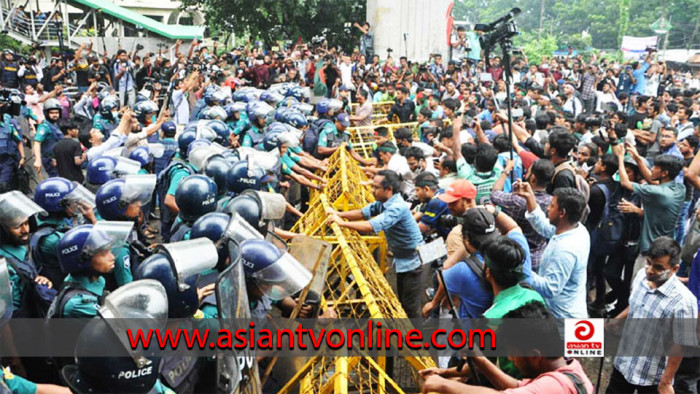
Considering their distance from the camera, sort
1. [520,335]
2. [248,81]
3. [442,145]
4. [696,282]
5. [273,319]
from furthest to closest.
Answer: [248,81]
[442,145]
[696,282]
[273,319]
[520,335]

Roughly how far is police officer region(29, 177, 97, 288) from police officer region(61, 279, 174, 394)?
6.76ft

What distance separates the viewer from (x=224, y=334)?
7.87 feet

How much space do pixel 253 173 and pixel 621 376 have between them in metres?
3.38

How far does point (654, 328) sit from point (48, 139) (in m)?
8.54

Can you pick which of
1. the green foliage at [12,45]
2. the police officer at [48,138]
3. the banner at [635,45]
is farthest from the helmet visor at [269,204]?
the banner at [635,45]

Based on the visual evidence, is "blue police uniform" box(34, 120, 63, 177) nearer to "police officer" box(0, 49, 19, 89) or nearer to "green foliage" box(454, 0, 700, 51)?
"police officer" box(0, 49, 19, 89)

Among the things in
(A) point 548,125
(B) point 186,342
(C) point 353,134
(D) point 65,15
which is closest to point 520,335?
(B) point 186,342

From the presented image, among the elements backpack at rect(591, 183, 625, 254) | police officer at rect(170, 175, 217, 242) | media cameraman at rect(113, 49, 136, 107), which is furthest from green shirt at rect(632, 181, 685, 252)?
Answer: media cameraman at rect(113, 49, 136, 107)

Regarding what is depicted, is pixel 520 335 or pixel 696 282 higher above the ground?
pixel 520 335

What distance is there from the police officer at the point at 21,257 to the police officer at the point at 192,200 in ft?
3.26

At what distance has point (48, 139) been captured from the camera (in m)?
8.93

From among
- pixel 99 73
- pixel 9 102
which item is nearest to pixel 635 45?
pixel 99 73

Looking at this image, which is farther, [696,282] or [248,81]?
[248,81]

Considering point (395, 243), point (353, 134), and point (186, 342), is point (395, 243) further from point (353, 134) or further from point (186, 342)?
point (353, 134)
